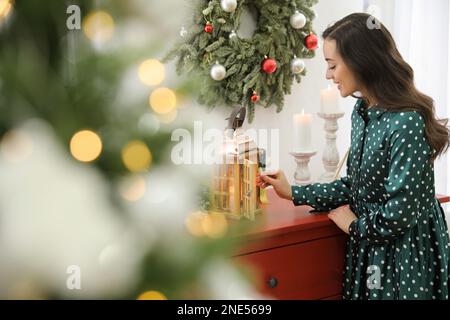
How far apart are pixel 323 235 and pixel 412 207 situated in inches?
12.5

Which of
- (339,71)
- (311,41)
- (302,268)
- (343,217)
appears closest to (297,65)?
(311,41)

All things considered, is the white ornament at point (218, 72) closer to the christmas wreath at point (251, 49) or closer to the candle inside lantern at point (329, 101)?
the christmas wreath at point (251, 49)

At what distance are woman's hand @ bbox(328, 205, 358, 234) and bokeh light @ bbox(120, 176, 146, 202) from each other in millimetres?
1237

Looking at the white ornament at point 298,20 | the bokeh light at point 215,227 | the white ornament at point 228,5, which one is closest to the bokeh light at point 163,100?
the bokeh light at point 215,227

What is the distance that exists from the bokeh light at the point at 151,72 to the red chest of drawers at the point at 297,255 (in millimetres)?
1097

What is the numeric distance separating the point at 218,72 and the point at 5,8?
1.51 meters

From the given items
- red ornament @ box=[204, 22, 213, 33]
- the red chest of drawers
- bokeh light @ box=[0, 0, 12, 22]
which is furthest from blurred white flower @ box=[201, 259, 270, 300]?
red ornament @ box=[204, 22, 213, 33]

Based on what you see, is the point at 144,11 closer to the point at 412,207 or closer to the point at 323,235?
the point at 412,207

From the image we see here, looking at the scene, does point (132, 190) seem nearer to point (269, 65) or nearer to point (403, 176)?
point (403, 176)

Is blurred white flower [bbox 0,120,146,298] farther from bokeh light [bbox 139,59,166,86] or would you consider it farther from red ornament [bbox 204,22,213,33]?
red ornament [bbox 204,22,213,33]

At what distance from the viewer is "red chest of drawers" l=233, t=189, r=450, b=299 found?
1.53 m

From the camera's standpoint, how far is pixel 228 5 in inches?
71.8

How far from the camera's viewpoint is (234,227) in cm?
44
